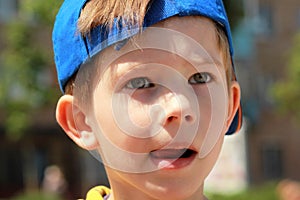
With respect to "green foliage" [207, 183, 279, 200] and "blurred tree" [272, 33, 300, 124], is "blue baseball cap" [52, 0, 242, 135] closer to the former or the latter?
"green foliage" [207, 183, 279, 200]

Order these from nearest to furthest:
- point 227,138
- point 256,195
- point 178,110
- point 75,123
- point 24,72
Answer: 1. point 178,110
2. point 75,123
3. point 227,138
4. point 256,195
5. point 24,72

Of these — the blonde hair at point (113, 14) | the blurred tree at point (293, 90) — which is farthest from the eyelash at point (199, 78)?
the blurred tree at point (293, 90)

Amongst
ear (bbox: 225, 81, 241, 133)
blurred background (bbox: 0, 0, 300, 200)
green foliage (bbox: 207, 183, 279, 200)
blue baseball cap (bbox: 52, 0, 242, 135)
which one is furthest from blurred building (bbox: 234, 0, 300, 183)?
blue baseball cap (bbox: 52, 0, 242, 135)

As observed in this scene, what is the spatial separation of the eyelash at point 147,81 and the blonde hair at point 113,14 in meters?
0.11

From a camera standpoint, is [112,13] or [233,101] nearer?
[112,13]

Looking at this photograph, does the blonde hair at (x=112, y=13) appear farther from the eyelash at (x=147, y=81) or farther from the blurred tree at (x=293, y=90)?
the blurred tree at (x=293, y=90)

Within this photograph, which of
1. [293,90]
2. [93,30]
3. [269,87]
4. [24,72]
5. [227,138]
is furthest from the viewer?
[269,87]

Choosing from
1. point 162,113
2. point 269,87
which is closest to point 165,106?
point 162,113

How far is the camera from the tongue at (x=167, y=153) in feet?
5.50

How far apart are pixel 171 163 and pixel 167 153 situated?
0.9 inches

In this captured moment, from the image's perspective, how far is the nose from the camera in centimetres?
164

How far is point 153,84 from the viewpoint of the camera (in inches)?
65.9

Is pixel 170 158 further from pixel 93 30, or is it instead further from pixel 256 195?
pixel 256 195

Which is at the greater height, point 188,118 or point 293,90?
point 188,118
